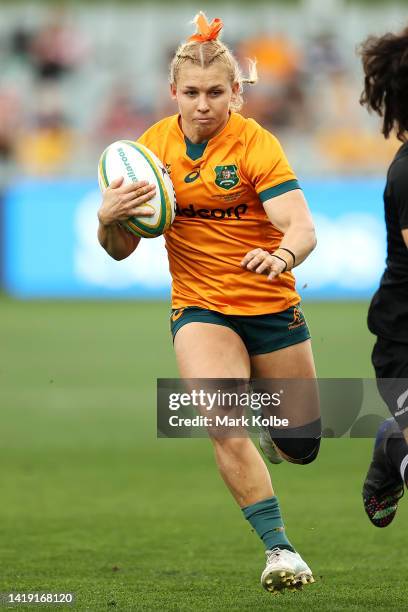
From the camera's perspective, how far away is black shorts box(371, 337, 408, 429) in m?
4.62

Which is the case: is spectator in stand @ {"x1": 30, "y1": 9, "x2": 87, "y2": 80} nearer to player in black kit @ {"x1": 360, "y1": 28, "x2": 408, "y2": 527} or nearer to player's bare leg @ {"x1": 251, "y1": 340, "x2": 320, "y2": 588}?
player's bare leg @ {"x1": 251, "y1": 340, "x2": 320, "y2": 588}

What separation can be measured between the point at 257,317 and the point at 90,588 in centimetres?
138

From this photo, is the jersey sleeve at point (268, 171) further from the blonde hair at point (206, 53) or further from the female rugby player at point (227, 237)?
the blonde hair at point (206, 53)

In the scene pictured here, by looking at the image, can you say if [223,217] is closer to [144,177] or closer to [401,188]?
[144,177]

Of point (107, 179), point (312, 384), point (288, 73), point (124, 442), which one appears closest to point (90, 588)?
point (312, 384)

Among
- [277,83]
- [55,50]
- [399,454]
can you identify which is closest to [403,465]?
[399,454]

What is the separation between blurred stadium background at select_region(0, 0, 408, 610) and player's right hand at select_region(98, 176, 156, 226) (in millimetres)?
1598

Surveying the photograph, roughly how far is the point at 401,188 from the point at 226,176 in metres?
1.11

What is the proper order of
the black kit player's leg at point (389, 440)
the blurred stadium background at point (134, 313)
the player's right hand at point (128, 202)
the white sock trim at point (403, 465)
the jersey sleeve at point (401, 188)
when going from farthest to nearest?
the blurred stadium background at point (134, 313) < the player's right hand at point (128, 202) < the white sock trim at point (403, 465) < the black kit player's leg at point (389, 440) < the jersey sleeve at point (401, 188)

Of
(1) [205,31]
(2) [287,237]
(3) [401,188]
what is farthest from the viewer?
(1) [205,31]

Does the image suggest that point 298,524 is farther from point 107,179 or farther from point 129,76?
point 129,76

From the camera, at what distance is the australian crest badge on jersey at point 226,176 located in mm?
5215

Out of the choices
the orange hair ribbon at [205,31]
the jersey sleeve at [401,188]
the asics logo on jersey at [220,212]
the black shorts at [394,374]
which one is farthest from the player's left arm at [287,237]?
the orange hair ribbon at [205,31]

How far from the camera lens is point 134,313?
1803 centimetres
